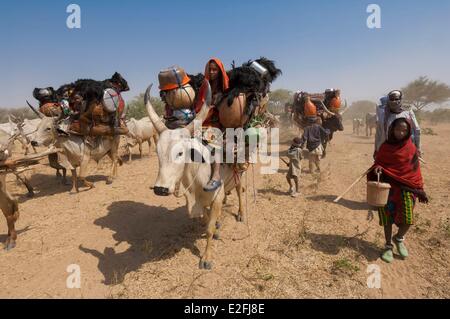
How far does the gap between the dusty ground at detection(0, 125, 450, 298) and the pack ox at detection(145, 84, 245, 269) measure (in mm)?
676

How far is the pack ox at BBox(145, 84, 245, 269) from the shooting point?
131 inches

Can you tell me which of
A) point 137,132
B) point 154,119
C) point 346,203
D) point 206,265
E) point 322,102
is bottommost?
point 206,265

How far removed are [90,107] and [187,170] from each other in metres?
5.64

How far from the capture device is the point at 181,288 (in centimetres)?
393

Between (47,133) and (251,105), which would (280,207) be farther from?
(47,133)

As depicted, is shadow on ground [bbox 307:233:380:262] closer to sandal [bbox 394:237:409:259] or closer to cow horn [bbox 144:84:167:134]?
sandal [bbox 394:237:409:259]

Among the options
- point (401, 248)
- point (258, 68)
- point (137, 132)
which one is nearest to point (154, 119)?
point (258, 68)

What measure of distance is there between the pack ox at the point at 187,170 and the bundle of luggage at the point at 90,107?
5052 millimetres

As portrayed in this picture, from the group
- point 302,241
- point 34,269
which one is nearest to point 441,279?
point 302,241

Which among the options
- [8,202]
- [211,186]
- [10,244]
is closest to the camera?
[211,186]

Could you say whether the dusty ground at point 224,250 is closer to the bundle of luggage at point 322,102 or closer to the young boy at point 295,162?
the young boy at point 295,162

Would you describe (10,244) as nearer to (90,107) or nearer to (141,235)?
(141,235)

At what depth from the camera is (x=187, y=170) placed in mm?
3736

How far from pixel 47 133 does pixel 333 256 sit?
7.92 m
